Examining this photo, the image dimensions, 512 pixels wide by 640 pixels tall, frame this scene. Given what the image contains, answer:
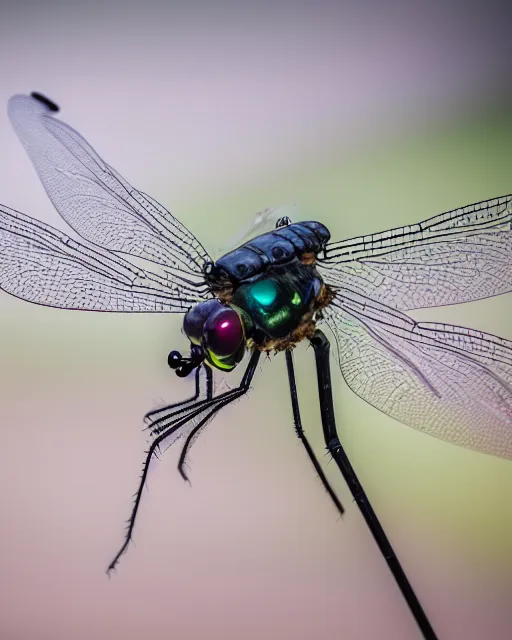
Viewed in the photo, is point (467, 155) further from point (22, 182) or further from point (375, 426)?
point (22, 182)

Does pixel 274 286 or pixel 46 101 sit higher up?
pixel 46 101

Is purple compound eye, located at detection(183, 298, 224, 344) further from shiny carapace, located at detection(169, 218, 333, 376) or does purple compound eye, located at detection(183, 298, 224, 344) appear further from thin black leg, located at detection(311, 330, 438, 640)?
thin black leg, located at detection(311, 330, 438, 640)

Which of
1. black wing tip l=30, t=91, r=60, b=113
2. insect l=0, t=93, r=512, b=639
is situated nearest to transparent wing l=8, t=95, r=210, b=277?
insect l=0, t=93, r=512, b=639

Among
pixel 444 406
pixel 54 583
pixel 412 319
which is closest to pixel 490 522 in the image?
pixel 444 406

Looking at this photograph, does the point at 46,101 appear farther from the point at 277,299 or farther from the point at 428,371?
the point at 428,371

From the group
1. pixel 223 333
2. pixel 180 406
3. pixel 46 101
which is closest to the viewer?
pixel 223 333

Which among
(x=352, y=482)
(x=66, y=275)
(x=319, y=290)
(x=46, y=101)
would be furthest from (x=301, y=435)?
(x=46, y=101)
